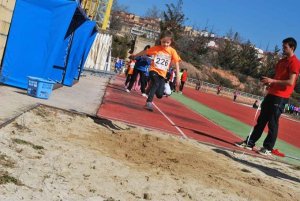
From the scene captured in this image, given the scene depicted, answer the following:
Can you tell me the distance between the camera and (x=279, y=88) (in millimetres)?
9695

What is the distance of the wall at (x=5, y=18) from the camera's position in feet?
33.7

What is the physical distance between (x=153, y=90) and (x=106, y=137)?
2.89 meters

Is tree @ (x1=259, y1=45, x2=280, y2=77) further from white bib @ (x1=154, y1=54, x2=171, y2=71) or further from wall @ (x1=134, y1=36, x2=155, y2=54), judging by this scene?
white bib @ (x1=154, y1=54, x2=171, y2=71)

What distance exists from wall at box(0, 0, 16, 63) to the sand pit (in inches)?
102

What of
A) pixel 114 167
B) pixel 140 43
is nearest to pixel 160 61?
pixel 114 167

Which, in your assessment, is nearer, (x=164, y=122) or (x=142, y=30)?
(x=164, y=122)

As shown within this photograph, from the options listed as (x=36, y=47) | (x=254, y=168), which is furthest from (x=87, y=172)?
(x=36, y=47)

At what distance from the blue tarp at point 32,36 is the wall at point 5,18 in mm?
118

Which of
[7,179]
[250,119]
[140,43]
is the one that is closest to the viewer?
[7,179]

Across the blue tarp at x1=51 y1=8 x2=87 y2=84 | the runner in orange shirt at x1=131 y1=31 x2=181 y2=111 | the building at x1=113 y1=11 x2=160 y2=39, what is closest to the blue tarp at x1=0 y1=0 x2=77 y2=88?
the runner in orange shirt at x1=131 y1=31 x2=181 y2=111

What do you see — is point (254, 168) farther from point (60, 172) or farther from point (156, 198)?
point (60, 172)

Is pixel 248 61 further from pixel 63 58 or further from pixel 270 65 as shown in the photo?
pixel 63 58

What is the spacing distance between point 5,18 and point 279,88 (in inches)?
230

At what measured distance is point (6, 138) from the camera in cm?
554
